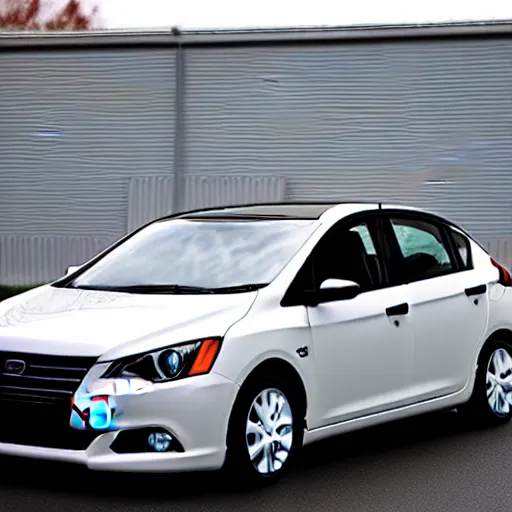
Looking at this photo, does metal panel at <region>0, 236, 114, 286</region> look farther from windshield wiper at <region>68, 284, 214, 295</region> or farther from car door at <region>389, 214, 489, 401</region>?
windshield wiper at <region>68, 284, 214, 295</region>

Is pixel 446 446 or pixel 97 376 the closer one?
pixel 97 376

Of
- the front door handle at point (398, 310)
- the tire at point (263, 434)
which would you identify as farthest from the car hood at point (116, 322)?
the front door handle at point (398, 310)

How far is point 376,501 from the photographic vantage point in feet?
22.2

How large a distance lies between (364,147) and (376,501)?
18.4 meters

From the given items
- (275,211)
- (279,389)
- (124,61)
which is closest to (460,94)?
(124,61)

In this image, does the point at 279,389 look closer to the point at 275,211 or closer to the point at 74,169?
the point at 275,211

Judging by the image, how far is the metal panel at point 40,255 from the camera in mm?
26391

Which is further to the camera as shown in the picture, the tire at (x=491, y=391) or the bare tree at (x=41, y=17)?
the bare tree at (x=41, y=17)

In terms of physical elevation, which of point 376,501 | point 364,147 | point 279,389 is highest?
point 364,147

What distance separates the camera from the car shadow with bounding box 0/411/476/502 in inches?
273

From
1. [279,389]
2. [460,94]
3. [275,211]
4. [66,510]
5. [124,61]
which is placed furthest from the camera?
[124,61]

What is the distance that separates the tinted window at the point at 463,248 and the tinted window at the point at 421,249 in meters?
0.16

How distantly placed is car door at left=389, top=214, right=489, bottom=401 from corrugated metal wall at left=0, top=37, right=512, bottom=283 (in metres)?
15.0

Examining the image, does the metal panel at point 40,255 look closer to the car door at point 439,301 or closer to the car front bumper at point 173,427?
the car door at point 439,301
